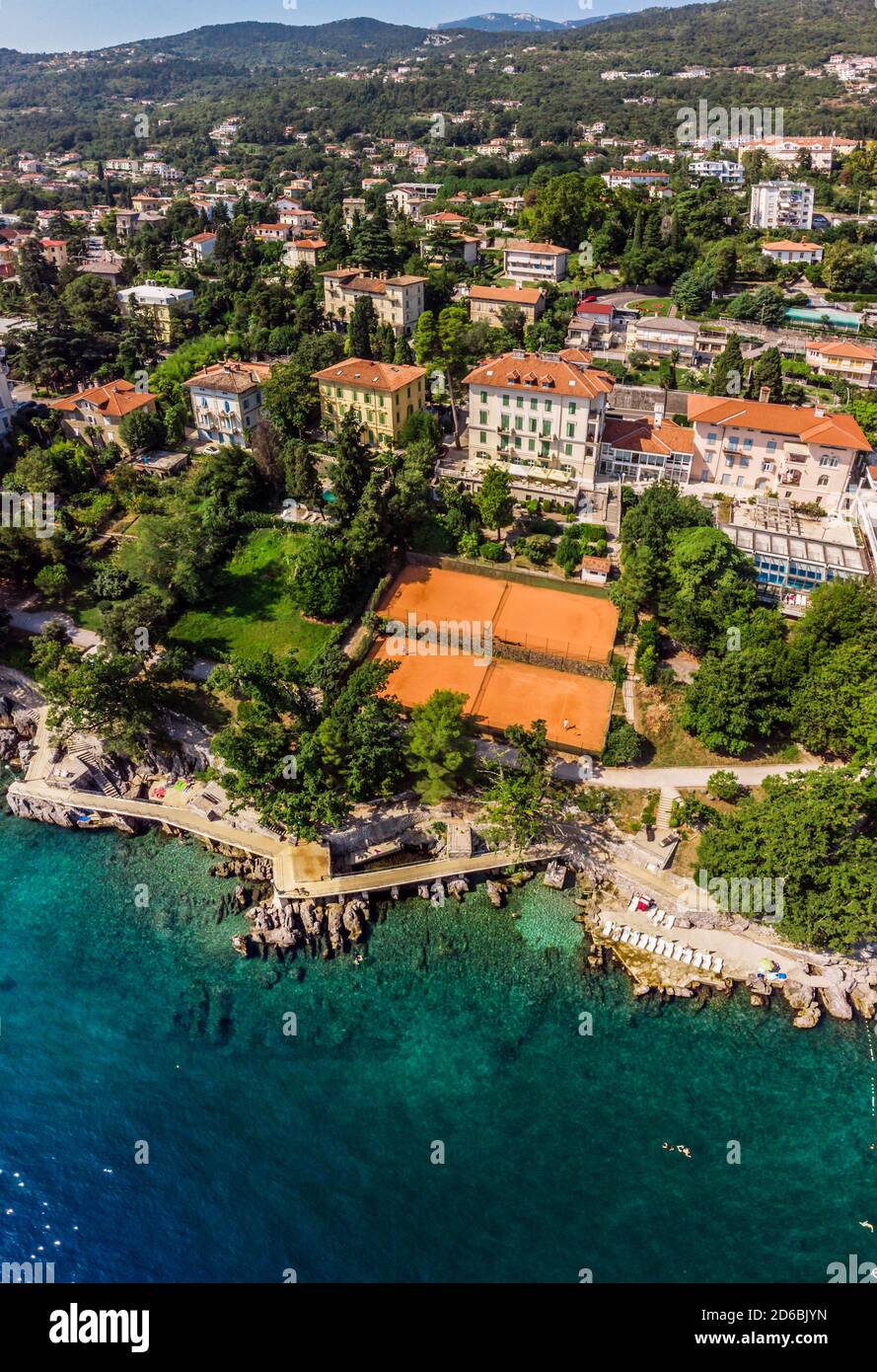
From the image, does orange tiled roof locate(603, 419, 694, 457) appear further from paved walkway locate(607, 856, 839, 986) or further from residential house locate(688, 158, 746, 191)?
residential house locate(688, 158, 746, 191)

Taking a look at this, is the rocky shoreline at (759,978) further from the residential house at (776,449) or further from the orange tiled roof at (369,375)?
the orange tiled roof at (369,375)

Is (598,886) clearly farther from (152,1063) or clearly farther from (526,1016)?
(152,1063)

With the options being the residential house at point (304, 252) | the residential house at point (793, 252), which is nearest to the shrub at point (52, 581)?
the residential house at point (304, 252)

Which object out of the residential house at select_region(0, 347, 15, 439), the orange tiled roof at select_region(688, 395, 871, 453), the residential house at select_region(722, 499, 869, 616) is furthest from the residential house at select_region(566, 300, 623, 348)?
the residential house at select_region(0, 347, 15, 439)

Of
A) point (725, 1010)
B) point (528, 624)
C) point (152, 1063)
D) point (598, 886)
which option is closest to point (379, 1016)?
point (152, 1063)

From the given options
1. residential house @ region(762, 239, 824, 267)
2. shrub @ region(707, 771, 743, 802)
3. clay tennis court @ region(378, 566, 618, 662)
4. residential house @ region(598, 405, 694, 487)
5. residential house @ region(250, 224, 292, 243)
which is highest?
residential house @ region(250, 224, 292, 243)

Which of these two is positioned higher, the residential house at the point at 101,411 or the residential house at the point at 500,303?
the residential house at the point at 500,303

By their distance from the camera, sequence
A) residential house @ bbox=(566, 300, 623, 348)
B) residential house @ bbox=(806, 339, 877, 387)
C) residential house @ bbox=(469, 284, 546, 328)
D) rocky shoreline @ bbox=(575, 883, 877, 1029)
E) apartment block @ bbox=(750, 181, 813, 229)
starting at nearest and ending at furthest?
rocky shoreline @ bbox=(575, 883, 877, 1029) < residential house @ bbox=(806, 339, 877, 387) < residential house @ bbox=(566, 300, 623, 348) < residential house @ bbox=(469, 284, 546, 328) < apartment block @ bbox=(750, 181, 813, 229)
